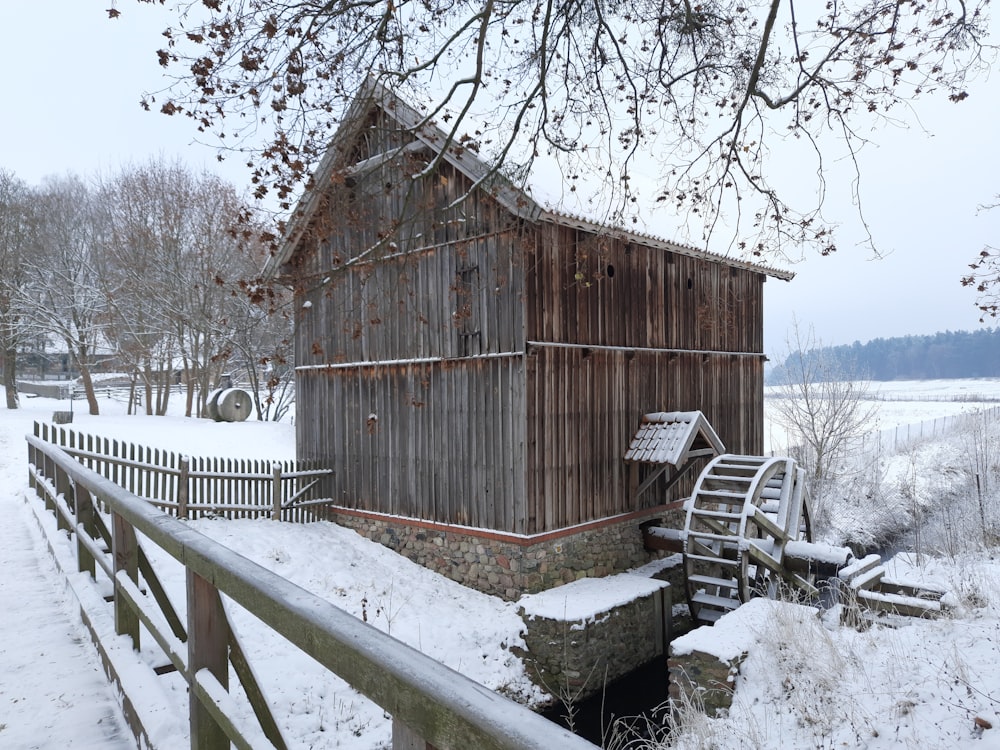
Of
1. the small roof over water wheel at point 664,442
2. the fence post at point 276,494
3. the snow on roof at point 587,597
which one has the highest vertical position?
the small roof over water wheel at point 664,442

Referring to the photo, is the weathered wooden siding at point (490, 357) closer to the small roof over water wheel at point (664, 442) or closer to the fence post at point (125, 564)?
the small roof over water wheel at point (664, 442)

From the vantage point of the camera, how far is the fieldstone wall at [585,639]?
852 centimetres

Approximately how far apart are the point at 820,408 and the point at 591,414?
498 inches

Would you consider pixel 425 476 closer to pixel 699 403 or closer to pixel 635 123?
pixel 699 403

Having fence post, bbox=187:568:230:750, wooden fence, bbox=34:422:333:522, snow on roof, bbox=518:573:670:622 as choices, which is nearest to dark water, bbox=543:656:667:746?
snow on roof, bbox=518:573:670:622

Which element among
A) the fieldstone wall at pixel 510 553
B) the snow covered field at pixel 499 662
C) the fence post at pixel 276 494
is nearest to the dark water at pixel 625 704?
the snow covered field at pixel 499 662

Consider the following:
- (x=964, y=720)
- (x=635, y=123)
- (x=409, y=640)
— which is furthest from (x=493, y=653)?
(x=635, y=123)

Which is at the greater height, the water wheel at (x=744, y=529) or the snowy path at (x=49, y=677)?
the snowy path at (x=49, y=677)

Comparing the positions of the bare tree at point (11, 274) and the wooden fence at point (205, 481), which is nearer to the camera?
the wooden fence at point (205, 481)

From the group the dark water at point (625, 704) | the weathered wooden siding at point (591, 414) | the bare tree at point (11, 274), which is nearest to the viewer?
the dark water at point (625, 704)

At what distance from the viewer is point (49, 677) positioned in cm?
351

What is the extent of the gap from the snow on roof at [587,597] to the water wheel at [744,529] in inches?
33.0

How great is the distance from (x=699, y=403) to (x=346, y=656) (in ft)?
39.7

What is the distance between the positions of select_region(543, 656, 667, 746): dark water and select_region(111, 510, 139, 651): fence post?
6.27 meters
